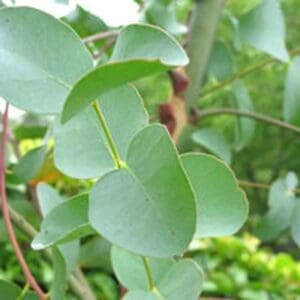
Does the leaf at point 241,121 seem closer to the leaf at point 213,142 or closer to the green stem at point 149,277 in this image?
the leaf at point 213,142

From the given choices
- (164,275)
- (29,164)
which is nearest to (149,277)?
(164,275)

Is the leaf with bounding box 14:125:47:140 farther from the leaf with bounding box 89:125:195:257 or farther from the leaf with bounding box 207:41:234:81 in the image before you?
the leaf with bounding box 89:125:195:257

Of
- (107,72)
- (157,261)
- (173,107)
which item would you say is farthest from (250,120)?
(107,72)

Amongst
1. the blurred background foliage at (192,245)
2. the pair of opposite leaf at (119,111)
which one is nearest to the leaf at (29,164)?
the blurred background foliage at (192,245)

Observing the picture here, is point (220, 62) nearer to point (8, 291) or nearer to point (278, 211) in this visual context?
point (278, 211)

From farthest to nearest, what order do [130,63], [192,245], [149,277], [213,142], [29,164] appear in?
[192,245] → [213,142] → [29,164] → [149,277] → [130,63]

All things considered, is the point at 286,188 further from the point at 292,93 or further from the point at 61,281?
the point at 61,281
